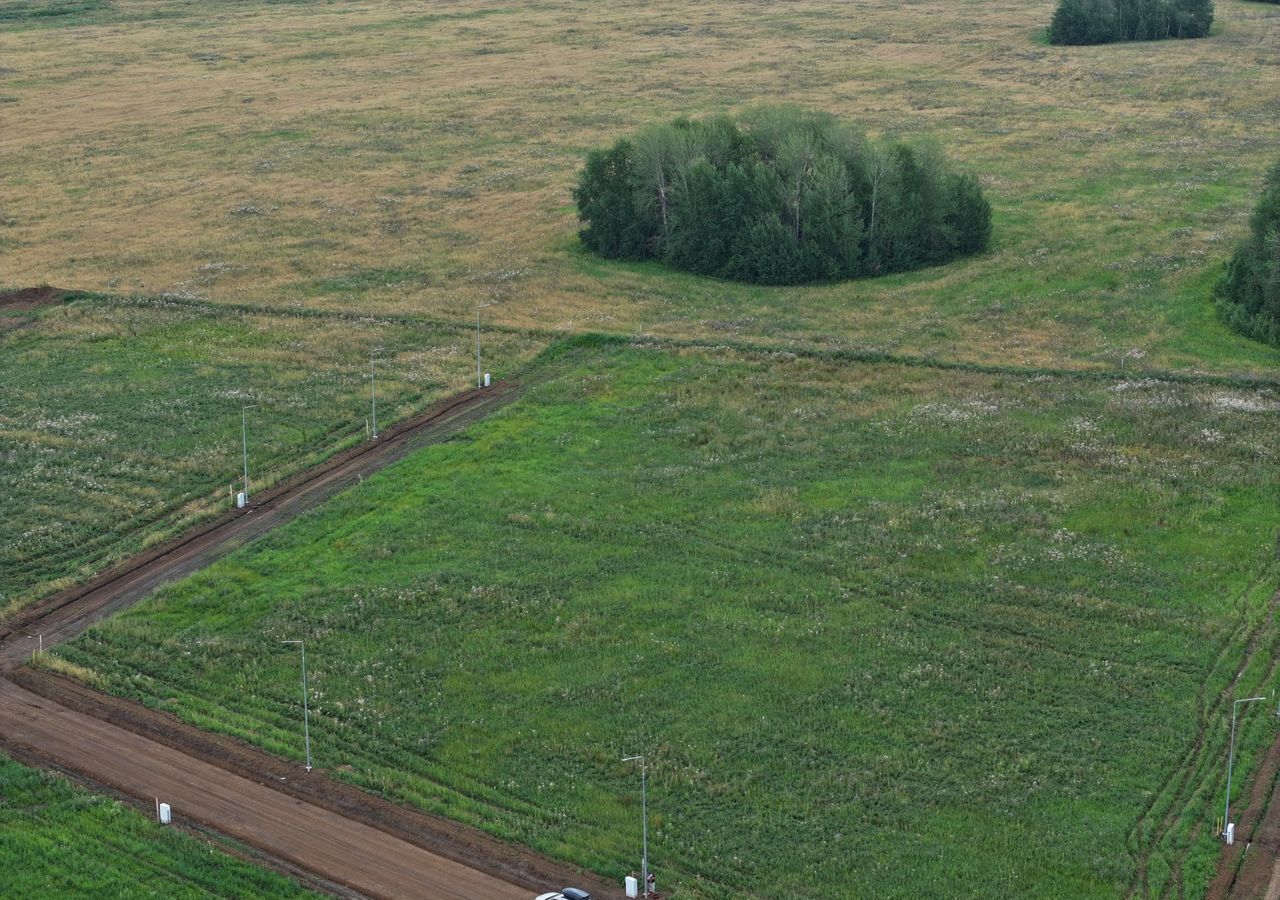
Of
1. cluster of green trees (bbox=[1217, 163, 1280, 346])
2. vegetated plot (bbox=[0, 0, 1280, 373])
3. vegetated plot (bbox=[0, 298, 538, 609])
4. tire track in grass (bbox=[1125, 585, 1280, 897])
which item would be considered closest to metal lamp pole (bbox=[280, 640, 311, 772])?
vegetated plot (bbox=[0, 298, 538, 609])

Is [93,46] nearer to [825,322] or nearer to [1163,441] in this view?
[825,322]

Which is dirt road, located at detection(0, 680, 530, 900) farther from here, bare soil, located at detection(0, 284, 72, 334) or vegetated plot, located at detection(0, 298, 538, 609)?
bare soil, located at detection(0, 284, 72, 334)

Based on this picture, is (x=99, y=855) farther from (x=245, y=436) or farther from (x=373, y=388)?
(x=373, y=388)

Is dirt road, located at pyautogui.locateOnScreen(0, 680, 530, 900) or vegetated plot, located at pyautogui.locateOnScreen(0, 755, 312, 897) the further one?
dirt road, located at pyautogui.locateOnScreen(0, 680, 530, 900)

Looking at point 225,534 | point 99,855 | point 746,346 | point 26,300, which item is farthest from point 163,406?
point 99,855

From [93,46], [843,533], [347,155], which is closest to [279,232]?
[347,155]

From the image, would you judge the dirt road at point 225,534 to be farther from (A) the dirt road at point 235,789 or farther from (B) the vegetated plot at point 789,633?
(B) the vegetated plot at point 789,633

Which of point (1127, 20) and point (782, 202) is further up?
point (1127, 20)
